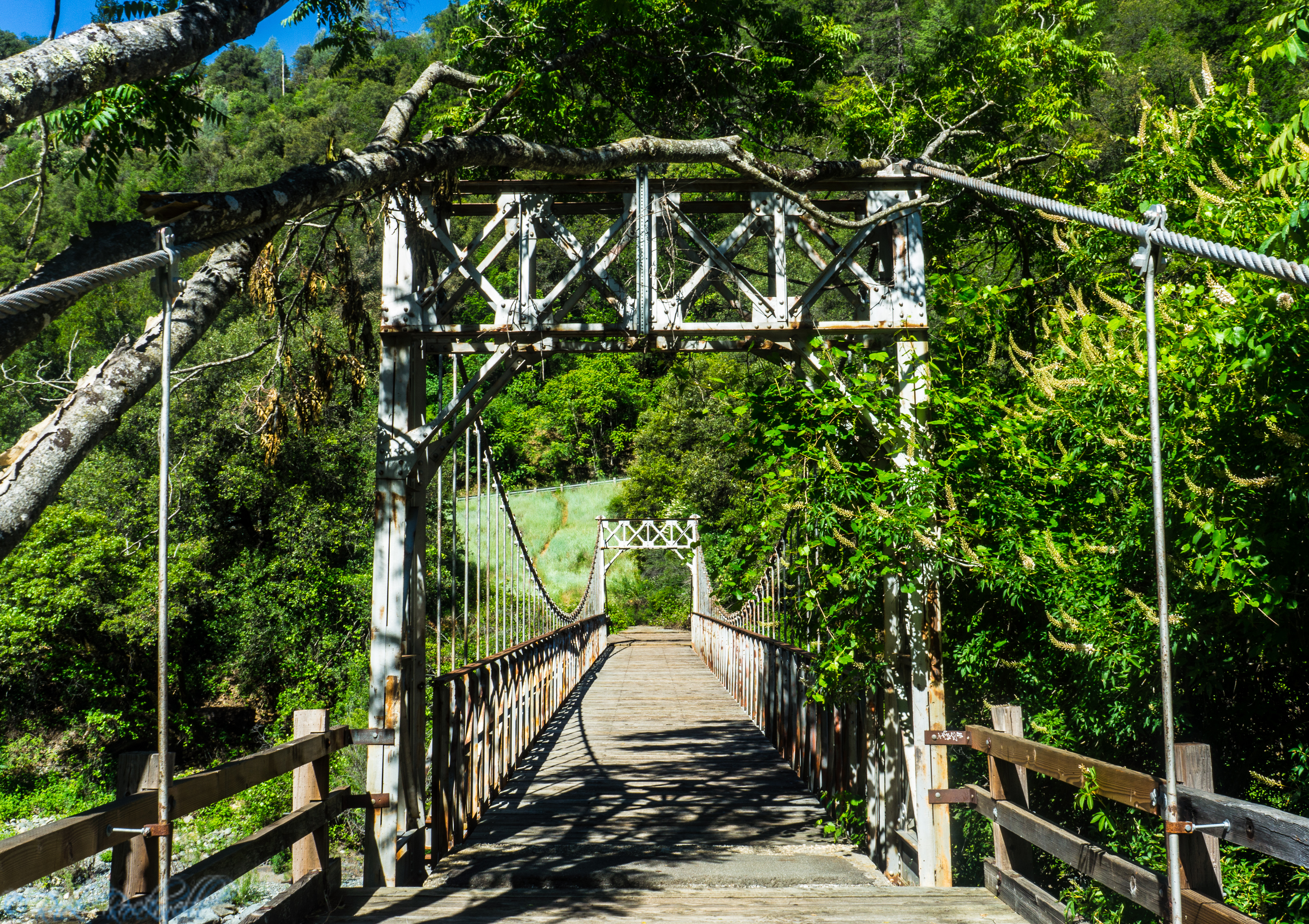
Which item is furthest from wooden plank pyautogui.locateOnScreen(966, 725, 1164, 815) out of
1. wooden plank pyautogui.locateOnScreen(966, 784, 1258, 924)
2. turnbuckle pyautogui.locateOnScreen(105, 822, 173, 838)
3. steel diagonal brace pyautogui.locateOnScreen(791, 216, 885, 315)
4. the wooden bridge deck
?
turnbuckle pyautogui.locateOnScreen(105, 822, 173, 838)

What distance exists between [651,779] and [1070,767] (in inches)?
163

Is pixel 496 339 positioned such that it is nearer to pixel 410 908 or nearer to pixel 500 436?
pixel 410 908

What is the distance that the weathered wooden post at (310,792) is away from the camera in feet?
10.7

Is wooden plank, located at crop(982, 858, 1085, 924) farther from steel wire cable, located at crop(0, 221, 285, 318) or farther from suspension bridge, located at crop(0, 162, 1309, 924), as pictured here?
steel wire cable, located at crop(0, 221, 285, 318)

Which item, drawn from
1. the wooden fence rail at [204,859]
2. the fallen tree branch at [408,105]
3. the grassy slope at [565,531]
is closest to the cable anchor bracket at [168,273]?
the wooden fence rail at [204,859]

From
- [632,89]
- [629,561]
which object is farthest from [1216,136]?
[629,561]

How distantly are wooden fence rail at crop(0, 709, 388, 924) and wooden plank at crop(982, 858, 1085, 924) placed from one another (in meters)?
2.24

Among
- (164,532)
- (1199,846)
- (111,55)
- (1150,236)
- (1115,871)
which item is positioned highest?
(111,55)

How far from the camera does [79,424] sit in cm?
200

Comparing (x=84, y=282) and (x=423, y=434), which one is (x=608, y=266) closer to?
(x=423, y=434)

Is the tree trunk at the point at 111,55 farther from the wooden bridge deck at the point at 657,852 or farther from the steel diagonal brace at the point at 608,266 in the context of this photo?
A: the wooden bridge deck at the point at 657,852

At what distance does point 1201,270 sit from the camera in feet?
11.3

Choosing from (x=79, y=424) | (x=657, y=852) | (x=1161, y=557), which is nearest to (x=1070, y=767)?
(x=1161, y=557)

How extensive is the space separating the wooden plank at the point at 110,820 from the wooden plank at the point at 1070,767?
7.36 feet
